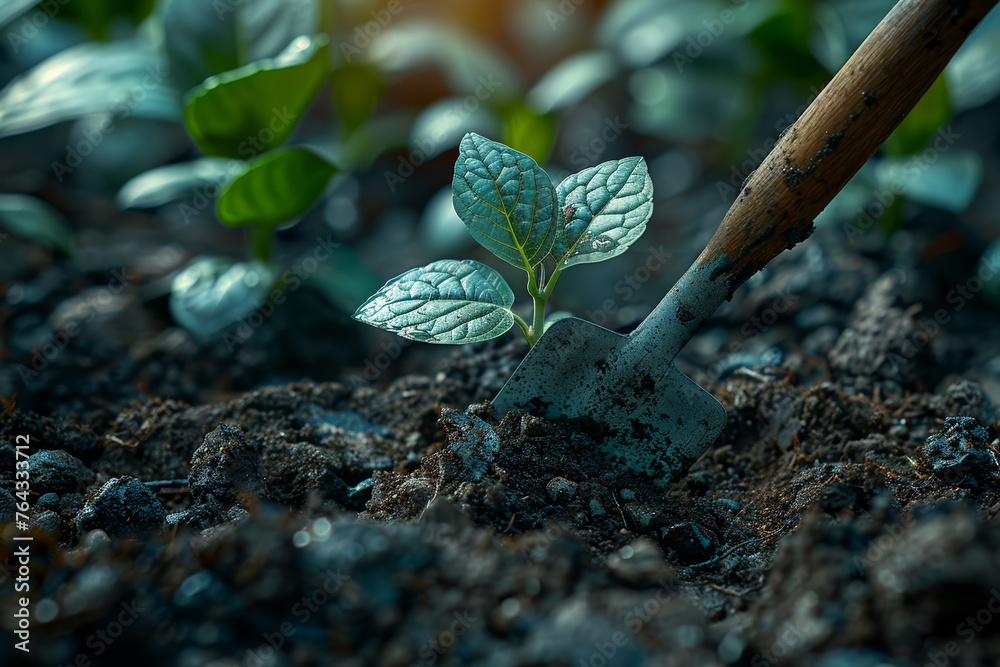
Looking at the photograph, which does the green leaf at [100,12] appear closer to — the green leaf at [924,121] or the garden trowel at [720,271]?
the garden trowel at [720,271]

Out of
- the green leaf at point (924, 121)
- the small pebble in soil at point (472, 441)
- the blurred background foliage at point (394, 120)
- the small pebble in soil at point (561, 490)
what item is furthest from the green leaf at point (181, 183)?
the green leaf at point (924, 121)

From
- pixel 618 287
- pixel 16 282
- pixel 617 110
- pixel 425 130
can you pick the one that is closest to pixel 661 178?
pixel 617 110

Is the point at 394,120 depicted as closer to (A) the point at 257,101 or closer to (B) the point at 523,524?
(A) the point at 257,101

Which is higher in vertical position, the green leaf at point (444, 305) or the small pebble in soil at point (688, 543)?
the green leaf at point (444, 305)

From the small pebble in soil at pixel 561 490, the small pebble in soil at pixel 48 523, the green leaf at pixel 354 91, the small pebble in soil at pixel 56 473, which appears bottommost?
the small pebble in soil at pixel 56 473

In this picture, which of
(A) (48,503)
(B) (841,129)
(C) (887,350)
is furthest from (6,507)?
(C) (887,350)

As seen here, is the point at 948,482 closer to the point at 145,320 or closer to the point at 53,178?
the point at 145,320
